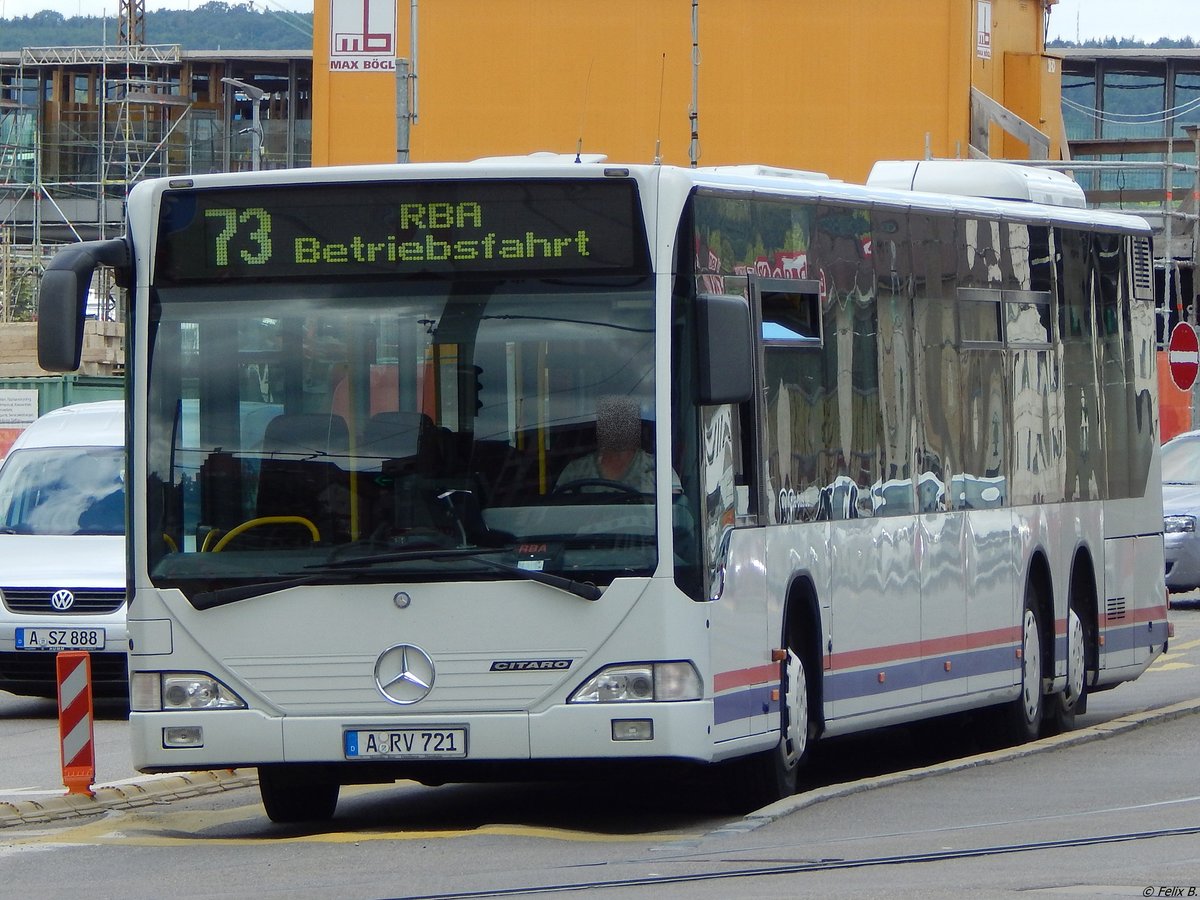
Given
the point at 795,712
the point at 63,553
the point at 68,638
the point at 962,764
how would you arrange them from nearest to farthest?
1. the point at 795,712
2. the point at 962,764
3. the point at 68,638
4. the point at 63,553

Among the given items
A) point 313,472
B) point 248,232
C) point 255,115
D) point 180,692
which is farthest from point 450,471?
point 255,115

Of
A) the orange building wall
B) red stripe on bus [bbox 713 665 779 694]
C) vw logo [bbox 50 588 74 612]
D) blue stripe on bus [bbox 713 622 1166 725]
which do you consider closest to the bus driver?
red stripe on bus [bbox 713 665 779 694]

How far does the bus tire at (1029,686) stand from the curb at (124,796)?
4.40 meters

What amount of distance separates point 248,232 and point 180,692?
191cm

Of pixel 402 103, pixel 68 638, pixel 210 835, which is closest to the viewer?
pixel 210 835

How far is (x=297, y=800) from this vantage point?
424 inches

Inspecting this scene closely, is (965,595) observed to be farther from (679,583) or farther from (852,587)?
(679,583)

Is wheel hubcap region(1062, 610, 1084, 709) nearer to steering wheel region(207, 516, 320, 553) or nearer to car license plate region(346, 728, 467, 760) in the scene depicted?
car license plate region(346, 728, 467, 760)

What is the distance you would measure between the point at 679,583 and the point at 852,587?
2.27 metres

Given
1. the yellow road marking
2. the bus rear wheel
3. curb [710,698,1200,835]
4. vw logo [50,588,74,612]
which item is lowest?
the yellow road marking

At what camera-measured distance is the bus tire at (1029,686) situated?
45.5 ft

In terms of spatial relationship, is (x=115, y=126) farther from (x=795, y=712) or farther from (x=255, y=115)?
(x=795, y=712)

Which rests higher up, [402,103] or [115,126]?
[115,126]

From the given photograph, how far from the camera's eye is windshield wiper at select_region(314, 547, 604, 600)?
30.8 feet
